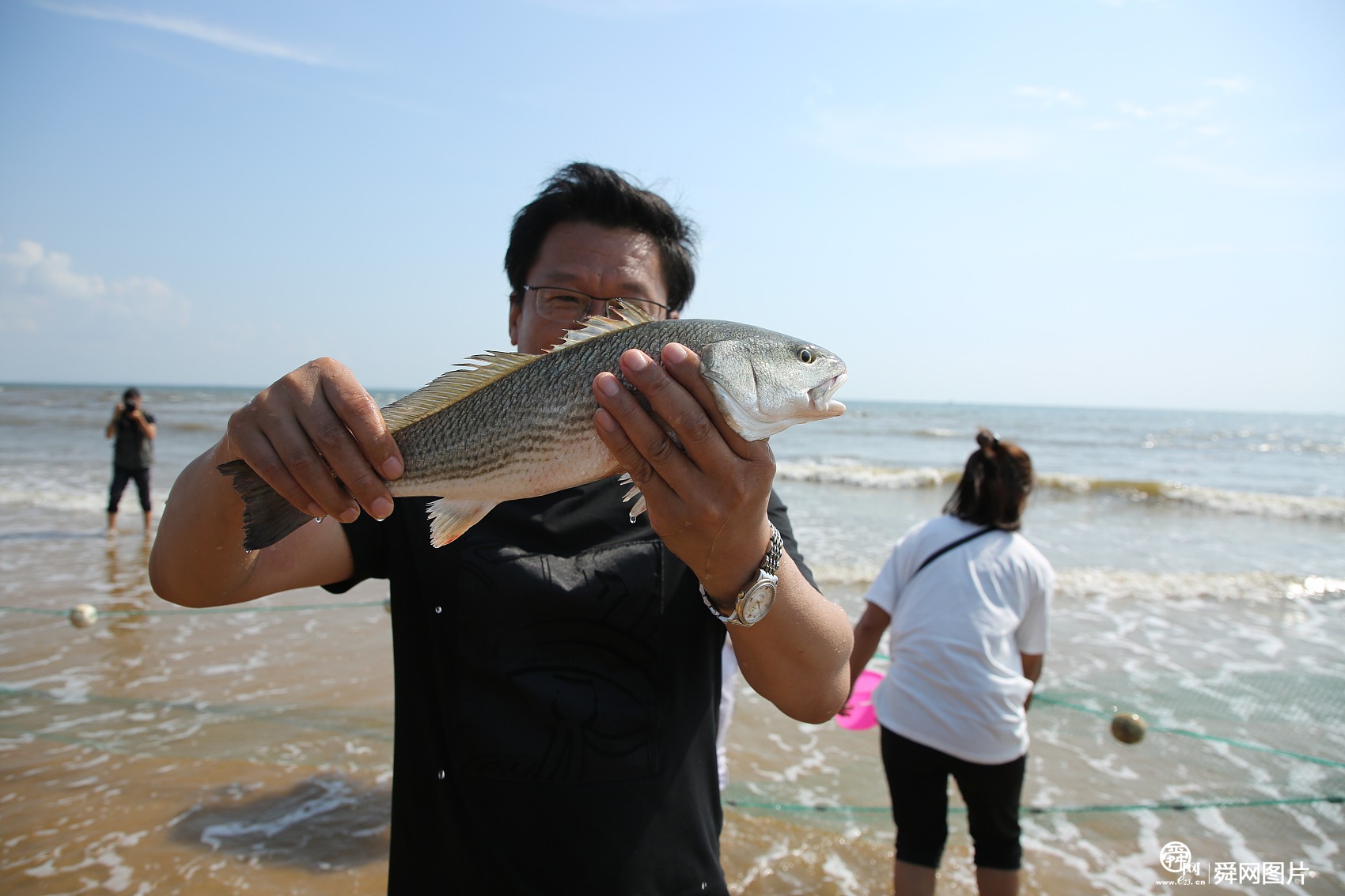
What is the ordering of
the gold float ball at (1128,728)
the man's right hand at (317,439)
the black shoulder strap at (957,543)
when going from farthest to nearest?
the gold float ball at (1128,728), the black shoulder strap at (957,543), the man's right hand at (317,439)

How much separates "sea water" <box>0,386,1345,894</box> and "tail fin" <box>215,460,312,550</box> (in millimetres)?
3132

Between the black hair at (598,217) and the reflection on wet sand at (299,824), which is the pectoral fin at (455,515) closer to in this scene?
the black hair at (598,217)

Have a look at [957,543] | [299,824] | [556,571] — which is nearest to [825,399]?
[556,571]

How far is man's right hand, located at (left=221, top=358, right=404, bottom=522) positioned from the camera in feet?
5.81

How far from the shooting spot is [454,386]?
2121mm

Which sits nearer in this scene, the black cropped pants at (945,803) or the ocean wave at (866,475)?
the black cropped pants at (945,803)

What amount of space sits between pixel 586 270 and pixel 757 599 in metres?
1.32

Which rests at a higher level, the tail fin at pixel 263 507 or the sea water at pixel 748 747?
the tail fin at pixel 263 507

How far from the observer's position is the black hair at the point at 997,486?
433 cm

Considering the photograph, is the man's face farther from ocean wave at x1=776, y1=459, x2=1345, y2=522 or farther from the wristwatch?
ocean wave at x1=776, y1=459, x2=1345, y2=522

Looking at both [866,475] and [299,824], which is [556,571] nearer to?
[299,824]

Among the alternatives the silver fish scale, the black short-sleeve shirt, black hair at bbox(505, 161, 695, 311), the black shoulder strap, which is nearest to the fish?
the silver fish scale

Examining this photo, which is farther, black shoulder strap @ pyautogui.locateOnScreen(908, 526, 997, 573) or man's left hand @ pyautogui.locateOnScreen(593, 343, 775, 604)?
black shoulder strap @ pyautogui.locateOnScreen(908, 526, 997, 573)

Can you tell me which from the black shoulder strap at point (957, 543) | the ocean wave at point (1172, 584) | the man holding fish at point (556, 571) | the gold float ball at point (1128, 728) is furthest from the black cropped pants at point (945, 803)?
the ocean wave at point (1172, 584)
